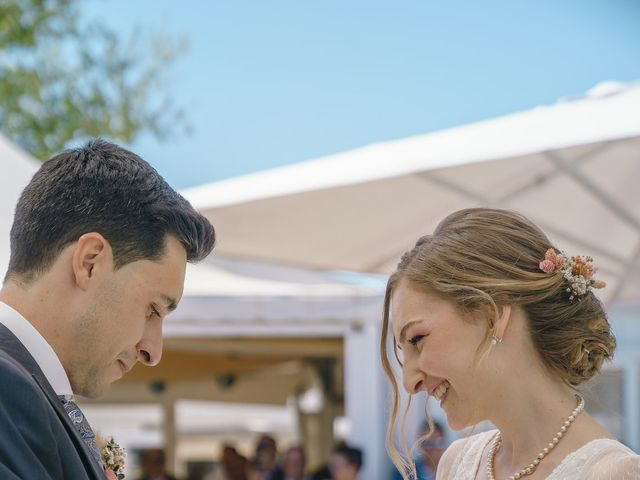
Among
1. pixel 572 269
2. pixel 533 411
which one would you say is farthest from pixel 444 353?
pixel 572 269

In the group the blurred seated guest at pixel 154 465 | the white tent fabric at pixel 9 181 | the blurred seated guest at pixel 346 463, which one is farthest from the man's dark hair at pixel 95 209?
the blurred seated guest at pixel 154 465

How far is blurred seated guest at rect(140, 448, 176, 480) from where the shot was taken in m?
8.77

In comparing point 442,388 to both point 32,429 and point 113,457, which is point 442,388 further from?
point 32,429

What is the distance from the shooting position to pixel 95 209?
1988mm

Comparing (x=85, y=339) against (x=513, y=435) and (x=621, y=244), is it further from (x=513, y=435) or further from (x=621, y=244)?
(x=621, y=244)

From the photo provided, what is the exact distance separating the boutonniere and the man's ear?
0.51 m

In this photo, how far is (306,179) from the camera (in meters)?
5.14

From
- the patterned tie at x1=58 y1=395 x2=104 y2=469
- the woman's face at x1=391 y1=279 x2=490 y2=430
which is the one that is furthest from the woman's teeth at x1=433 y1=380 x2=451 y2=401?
the patterned tie at x1=58 y1=395 x2=104 y2=469

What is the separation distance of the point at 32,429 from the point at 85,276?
0.32 metres

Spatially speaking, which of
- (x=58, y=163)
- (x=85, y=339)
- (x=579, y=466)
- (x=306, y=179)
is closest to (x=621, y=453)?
(x=579, y=466)

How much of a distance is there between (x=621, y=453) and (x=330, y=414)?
10.1 m

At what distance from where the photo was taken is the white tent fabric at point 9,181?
4.60m

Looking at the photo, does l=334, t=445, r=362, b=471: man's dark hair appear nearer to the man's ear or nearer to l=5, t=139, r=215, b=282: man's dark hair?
l=5, t=139, r=215, b=282: man's dark hair

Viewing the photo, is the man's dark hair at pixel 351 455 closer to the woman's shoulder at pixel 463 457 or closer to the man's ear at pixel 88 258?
the woman's shoulder at pixel 463 457
